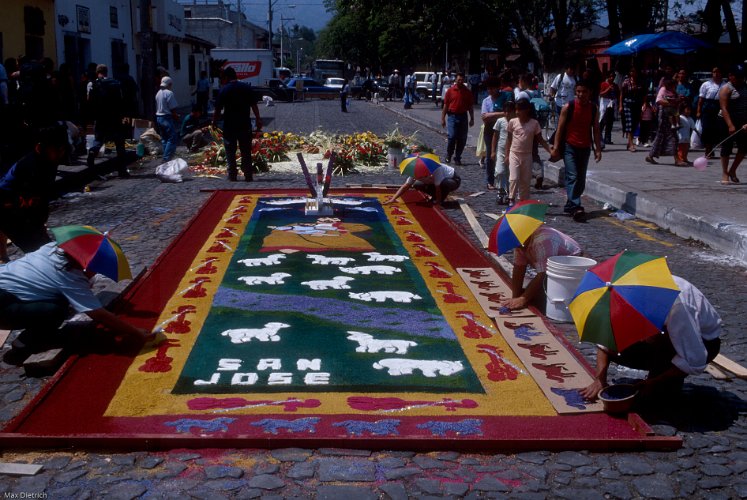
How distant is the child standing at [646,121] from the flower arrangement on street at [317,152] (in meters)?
5.72

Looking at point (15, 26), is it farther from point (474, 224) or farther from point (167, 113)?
point (474, 224)

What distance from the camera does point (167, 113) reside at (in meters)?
16.1

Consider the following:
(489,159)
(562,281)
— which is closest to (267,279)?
(562,281)

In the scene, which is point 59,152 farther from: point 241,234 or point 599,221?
point 599,221

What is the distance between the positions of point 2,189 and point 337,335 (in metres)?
3.19

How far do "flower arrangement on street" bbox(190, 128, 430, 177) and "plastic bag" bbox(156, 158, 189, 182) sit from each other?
2.43 ft

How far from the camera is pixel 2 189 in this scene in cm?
Answer: 681

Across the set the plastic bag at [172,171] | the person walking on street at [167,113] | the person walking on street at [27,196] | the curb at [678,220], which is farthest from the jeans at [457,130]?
the person walking on street at [27,196]

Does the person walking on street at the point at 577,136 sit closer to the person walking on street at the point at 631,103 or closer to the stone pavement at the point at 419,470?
the stone pavement at the point at 419,470

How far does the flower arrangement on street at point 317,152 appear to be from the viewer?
15.4 meters

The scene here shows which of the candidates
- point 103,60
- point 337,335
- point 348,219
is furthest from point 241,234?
point 103,60

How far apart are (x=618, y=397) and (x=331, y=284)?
10.7ft

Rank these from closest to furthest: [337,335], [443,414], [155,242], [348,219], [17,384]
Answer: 1. [443,414]
2. [17,384]
3. [337,335]
4. [155,242]
5. [348,219]

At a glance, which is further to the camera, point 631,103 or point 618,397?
point 631,103
